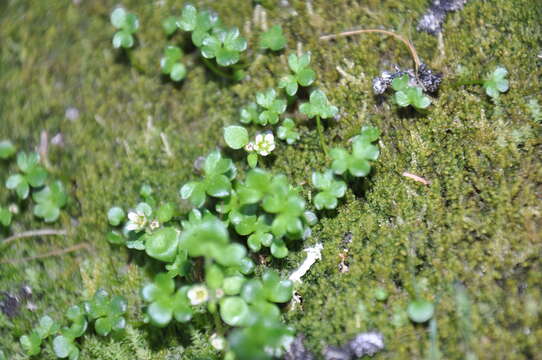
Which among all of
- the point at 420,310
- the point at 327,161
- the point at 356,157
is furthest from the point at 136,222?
A: the point at 420,310

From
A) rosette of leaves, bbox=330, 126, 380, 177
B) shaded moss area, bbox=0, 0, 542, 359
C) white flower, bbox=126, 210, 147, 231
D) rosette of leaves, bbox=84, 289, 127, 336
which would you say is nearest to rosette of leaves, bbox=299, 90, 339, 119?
shaded moss area, bbox=0, 0, 542, 359

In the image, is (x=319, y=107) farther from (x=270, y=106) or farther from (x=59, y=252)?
(x=59, y=252)

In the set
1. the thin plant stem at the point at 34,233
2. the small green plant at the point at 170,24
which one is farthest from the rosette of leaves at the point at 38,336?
the small green plant at the point at 170,24

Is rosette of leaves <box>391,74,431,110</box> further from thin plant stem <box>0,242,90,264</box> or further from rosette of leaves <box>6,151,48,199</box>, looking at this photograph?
rosette of leaves <box>6,151,48,199</box>

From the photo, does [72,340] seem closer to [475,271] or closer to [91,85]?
[91,85]

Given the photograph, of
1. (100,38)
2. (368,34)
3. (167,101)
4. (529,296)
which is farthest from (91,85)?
(529,296)

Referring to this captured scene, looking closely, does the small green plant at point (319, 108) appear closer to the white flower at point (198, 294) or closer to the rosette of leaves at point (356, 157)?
the rosette of leaves at point (356, 157)
